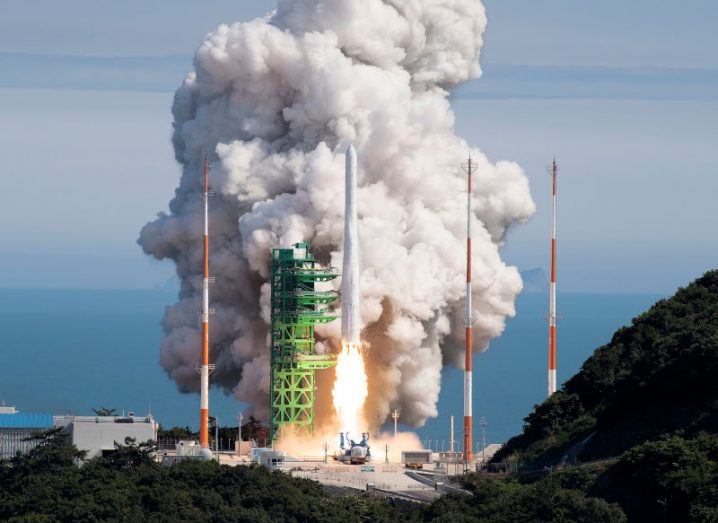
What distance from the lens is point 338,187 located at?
230 ft

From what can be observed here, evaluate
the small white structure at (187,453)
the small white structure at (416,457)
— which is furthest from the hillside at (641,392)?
the small white structure at (187,453)

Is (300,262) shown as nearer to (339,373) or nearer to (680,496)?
(339,373)

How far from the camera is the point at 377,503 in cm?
5475

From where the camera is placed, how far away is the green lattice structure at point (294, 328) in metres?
68.5

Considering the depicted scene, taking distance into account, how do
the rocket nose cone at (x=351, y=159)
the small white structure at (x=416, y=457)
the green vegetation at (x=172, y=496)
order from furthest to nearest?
the rocket nose cone at (x=351, y=159), the small white structure at (x=416, y=457), the green vegetation at (x=172, y=496)

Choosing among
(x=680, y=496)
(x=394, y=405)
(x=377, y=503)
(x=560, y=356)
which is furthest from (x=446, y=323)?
(x=560, y=356)

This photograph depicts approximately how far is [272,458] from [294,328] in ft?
20.1

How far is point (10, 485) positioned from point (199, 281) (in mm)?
15995

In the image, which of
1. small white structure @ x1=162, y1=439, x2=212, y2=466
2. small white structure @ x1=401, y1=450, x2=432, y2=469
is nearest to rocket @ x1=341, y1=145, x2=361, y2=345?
small white structure @ x1=401, y1=450, x2=432, y2=469

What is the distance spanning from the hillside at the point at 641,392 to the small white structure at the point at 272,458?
656cm

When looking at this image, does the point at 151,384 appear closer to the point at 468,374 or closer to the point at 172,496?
the point at 468,374

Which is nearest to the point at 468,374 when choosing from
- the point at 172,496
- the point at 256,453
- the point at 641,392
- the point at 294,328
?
the point at 294,328

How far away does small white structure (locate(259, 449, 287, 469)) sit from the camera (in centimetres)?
6387

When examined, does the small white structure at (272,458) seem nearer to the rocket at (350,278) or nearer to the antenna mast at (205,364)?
the antenna mast at (205,364)
